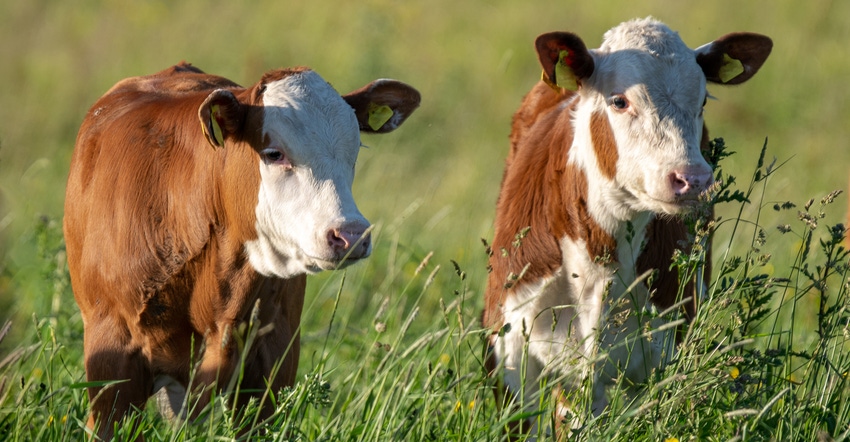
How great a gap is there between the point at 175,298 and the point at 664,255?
2.16m

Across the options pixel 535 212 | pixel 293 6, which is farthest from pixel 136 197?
pixel 293 6

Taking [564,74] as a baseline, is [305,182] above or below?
below

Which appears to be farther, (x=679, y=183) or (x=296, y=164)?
(x=679, y=183)

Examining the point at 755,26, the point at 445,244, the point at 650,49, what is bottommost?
the point at 445,244

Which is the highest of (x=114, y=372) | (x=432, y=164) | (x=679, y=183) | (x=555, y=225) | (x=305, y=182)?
(x=305, y=182)

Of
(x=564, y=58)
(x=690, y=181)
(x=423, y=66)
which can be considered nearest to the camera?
(x=690, y=181)

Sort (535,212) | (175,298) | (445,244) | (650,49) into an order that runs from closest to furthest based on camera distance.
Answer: (175,298) → (650,49) → (535,212) → (445,244)

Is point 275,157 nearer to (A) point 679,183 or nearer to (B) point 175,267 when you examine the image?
(B) point 175,267

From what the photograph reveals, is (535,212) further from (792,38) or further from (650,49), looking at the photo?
(792,38)

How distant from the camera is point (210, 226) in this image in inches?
167

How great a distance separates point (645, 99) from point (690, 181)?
0.47m

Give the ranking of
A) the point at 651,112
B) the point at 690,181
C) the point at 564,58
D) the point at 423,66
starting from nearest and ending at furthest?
the point at 690,181, the point at 651,112, the point at 564,58, the point at 423,66

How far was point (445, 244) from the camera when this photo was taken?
8266 mm

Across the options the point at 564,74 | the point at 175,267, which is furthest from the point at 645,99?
the point at 175,267
